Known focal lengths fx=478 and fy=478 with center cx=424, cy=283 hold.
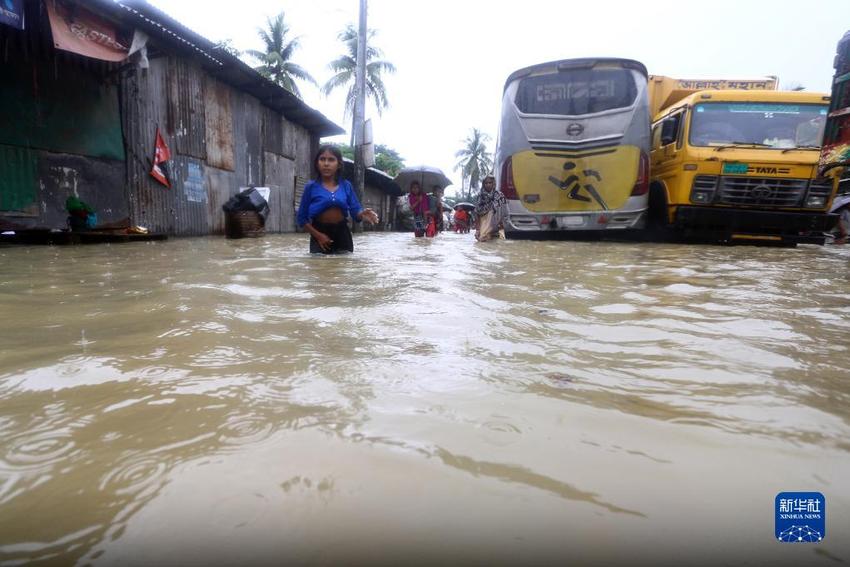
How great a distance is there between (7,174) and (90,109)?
1.62 m

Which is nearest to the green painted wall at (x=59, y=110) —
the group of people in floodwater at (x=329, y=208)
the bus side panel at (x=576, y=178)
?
the group of people in floodwater at (x=329, y=208)

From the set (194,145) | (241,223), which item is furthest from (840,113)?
(194,145)

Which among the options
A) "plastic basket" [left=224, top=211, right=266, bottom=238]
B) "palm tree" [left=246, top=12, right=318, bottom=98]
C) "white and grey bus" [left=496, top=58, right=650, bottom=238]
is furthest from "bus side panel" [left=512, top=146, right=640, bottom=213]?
"palm tree" [left=246, top=12, right=318, bottom=98]

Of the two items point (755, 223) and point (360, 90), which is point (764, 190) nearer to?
point (755, 223)

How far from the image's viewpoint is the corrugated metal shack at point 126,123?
619 centimetres

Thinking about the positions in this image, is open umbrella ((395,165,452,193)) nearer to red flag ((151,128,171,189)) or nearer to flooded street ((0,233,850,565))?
red flag ((151,128,171,189))

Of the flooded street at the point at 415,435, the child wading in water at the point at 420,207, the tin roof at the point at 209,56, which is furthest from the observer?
the child wading in water at the point at 420,207

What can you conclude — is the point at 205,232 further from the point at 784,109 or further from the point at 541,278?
the point at 784,109

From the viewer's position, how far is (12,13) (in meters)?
5.05

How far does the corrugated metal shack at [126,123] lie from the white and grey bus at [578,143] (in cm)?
577

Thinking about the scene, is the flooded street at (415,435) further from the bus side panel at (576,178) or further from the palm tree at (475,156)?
the palm tree at (475,156)

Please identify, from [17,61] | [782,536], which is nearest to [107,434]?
[782,536]

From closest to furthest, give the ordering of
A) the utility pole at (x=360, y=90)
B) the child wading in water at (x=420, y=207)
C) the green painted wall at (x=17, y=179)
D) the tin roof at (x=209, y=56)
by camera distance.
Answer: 1. the green painted wall at (x=17, y=179)
2. the tin roof at (x=209, y=56)
3. the child wading in water at (x=420, y=207)
4. the utility pole at (x=360, y=90)

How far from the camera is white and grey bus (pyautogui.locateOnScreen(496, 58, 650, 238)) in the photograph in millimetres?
6840
